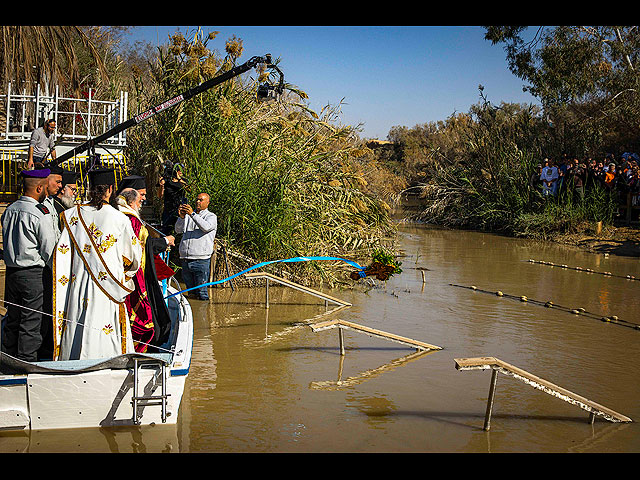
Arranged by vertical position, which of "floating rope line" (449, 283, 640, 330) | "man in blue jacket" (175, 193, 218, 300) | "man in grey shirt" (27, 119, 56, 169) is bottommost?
"floating rope line" (449, 283, 640, 330)

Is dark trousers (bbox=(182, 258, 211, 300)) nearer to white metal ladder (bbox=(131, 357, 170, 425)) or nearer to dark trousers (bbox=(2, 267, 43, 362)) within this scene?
dark trousers (bbox=(2, 267, 43, 362))

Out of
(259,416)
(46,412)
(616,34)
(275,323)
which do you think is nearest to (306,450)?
(259,416)

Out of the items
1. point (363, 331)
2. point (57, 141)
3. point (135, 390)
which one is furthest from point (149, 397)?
point (57, 141)

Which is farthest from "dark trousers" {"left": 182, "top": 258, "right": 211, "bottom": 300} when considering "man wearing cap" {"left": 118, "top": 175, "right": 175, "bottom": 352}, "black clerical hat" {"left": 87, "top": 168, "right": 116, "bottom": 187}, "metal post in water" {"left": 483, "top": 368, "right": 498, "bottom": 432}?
"metal post in water" {"left": 483, "top": 368, "right": 498, "bottom": 432}

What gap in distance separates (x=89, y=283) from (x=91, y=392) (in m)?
0.88

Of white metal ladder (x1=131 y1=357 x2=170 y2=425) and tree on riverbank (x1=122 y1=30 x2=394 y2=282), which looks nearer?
white metal ladder (x1=131 y1=357 x2=170 y2=425)

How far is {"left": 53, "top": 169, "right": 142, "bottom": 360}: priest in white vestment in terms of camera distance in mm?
5645

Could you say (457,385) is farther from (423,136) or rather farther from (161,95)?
(423,136)

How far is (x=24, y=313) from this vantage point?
582 cm

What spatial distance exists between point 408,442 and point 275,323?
4139 millimetres

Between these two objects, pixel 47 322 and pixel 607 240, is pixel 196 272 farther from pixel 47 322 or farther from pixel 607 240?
pixel 607 240

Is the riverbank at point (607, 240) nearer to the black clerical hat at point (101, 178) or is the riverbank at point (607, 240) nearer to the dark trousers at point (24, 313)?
the black clerical hat at point (101, 178)

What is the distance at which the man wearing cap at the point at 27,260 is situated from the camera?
5742mm

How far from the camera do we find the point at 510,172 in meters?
23.2
